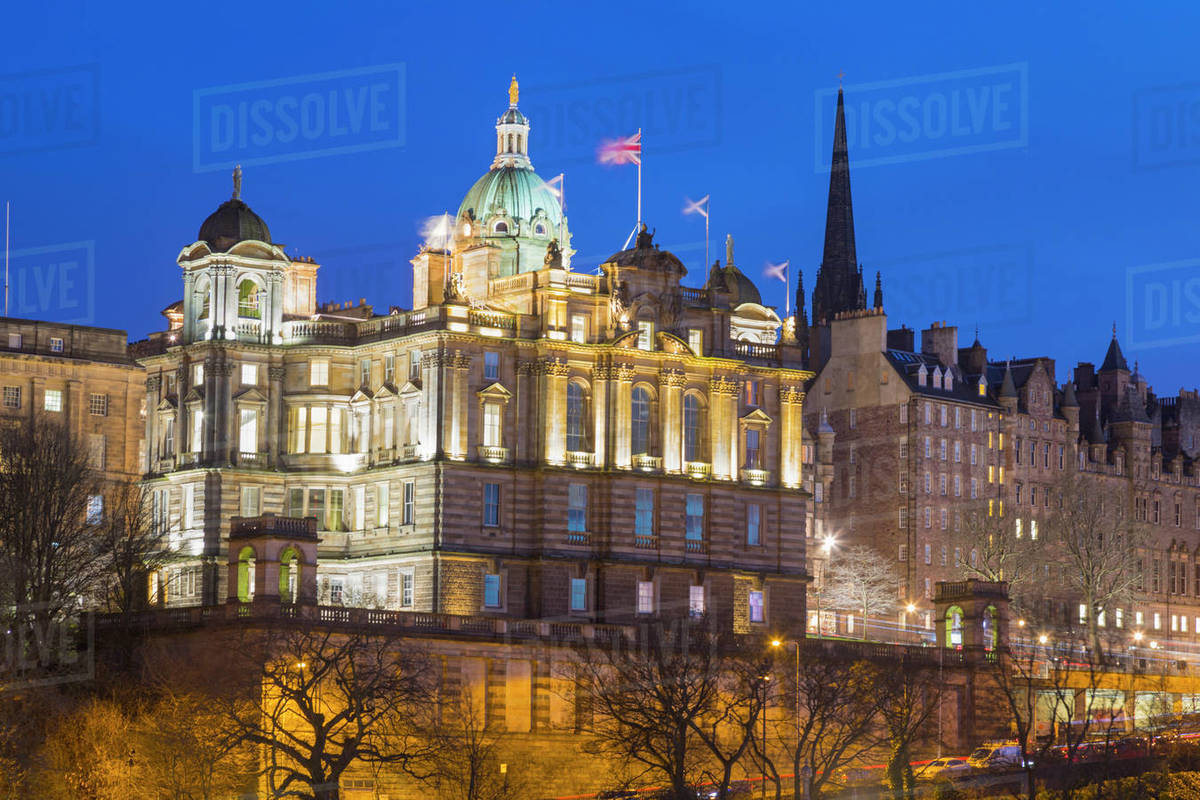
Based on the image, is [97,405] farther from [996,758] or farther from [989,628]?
[996,758]

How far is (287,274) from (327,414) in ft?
31.2

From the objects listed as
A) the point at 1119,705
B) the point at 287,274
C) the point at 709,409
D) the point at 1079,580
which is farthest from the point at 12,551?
the point at 1079,580

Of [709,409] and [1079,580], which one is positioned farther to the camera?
[1079,580]

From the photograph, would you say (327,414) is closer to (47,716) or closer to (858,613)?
(47,716)

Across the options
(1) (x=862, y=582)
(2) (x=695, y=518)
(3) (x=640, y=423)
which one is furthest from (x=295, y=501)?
(1) (x=862, y=582)

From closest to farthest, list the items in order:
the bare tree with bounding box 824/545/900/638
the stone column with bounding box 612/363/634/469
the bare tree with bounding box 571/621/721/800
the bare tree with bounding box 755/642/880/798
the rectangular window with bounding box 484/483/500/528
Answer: the bare tree with bounding box 571/621/721/800
the bare tree with bounding box 755/642/880/798
the rectangular window with bounding box 484/483/500/528
the stone column with bounding box 612/363/634/469
the bare tree with bounding box 824/545/900/638

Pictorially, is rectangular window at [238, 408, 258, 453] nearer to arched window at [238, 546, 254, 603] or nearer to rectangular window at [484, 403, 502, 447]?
rectangular window at [484, 403, 502, 447]

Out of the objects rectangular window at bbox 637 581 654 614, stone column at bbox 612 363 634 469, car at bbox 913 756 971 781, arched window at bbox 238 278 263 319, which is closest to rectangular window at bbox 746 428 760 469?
stone column at bbox 612 363 634 469

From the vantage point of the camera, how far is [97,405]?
165500 mm

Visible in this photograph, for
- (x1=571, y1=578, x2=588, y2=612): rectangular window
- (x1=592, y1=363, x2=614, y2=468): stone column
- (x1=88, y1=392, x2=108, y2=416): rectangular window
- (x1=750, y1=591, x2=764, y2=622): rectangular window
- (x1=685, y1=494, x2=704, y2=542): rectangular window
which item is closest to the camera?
(x1=571, y1=578, x2=588, y2=612): rectangular window

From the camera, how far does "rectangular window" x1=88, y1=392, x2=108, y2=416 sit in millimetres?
165125

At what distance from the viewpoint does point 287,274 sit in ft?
506

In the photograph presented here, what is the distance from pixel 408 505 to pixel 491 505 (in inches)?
173

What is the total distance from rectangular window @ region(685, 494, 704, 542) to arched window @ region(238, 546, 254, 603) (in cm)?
2752
